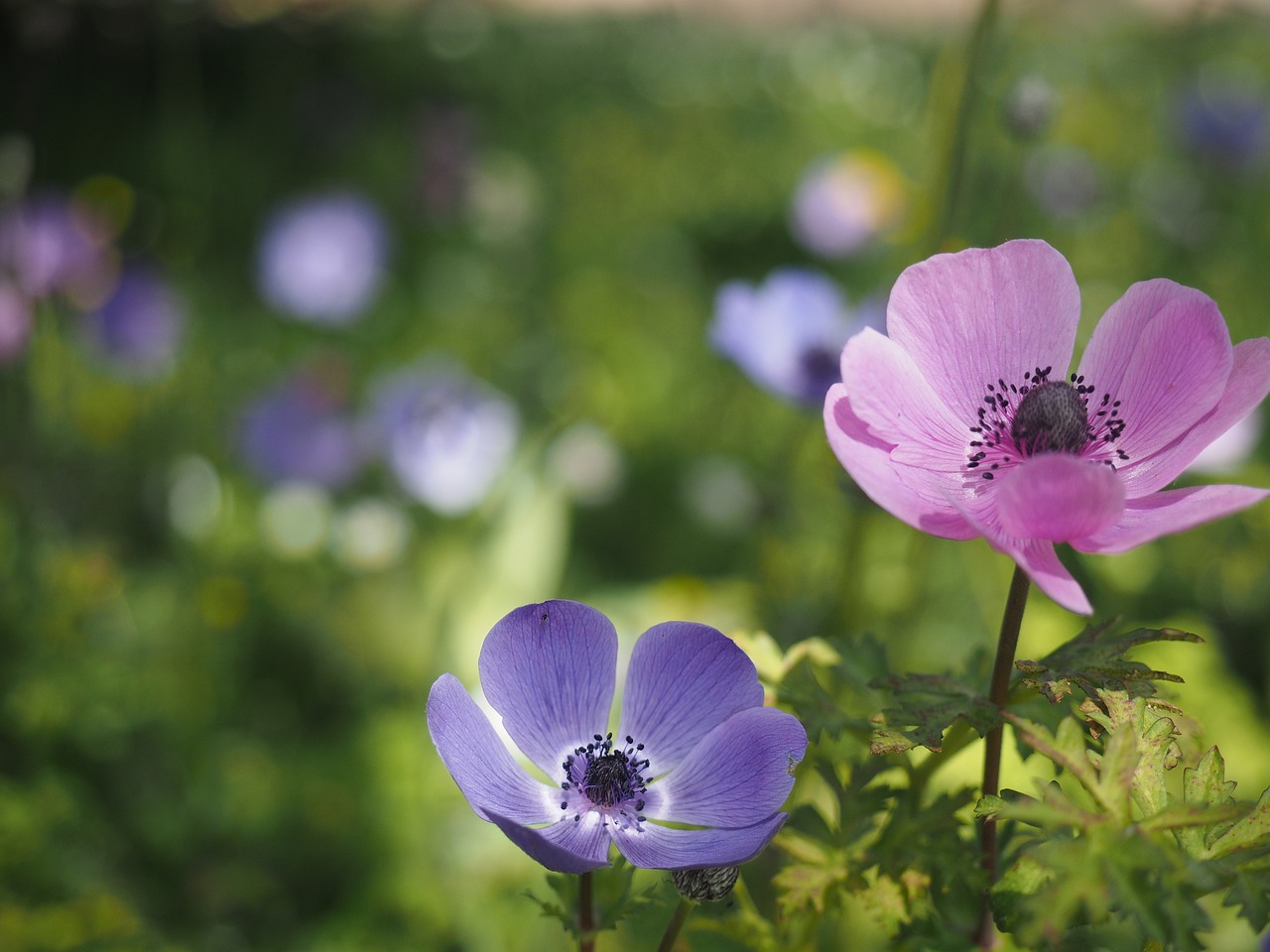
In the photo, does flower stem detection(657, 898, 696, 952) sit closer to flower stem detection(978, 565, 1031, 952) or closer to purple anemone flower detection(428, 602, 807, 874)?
purple anemone flower detection(428, 602, 807, 874)

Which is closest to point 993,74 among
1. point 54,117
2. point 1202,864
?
point 1202,864

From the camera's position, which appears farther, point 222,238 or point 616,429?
point 222,238

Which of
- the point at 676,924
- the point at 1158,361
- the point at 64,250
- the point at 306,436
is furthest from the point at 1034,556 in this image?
the point at 64,250

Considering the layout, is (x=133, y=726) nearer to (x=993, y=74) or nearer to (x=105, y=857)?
(x=105, y=857)

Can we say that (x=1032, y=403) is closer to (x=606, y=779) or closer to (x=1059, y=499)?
(x=1059, y=499)

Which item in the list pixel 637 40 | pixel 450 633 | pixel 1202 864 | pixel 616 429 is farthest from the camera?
pixel 637 40

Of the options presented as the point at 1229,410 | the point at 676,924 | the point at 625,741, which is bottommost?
the point at 676,924

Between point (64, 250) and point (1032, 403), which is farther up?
point (64, 250)

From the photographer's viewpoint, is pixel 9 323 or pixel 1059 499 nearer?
pixel 1059 499
